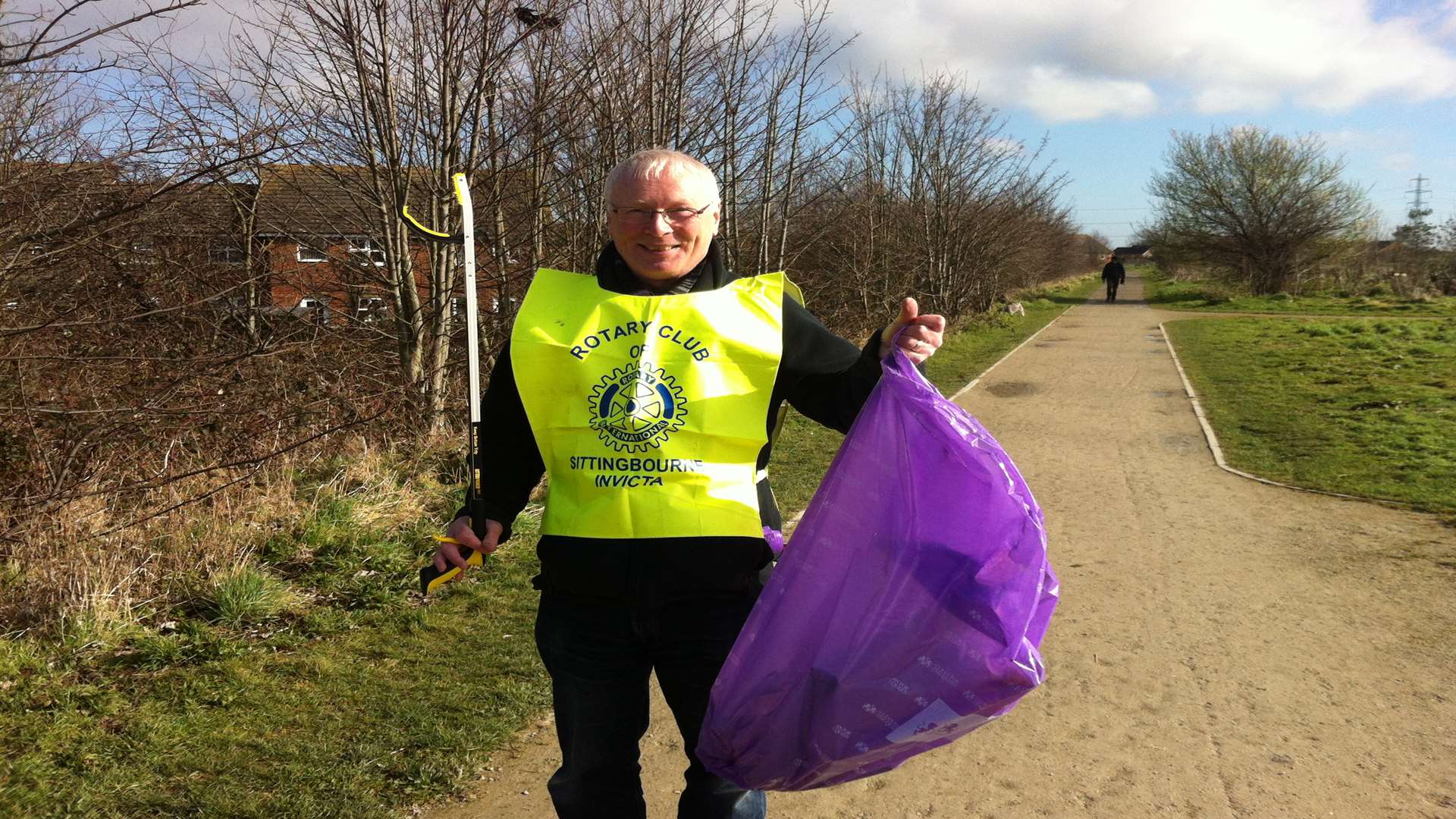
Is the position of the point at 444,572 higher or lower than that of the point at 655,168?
lower

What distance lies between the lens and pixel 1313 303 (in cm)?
3375

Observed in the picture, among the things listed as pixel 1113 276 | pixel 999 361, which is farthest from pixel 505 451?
pixel 1113 276

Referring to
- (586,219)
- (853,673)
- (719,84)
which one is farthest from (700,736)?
Result: (719,84)

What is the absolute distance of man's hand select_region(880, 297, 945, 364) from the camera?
7.48 feet

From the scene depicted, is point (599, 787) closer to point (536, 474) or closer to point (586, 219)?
point (536, 474)

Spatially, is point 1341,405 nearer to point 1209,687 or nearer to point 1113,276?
point 1209,687

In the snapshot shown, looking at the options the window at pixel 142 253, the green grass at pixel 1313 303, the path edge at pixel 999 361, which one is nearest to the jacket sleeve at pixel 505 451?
the window at pixel 142 253

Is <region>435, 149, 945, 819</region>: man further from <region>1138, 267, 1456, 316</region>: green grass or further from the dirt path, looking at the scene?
<region>1138, 267, 1456, 316</region>: green grass

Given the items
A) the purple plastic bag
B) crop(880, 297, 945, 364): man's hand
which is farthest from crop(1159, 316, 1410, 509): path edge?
the purple plastic bag

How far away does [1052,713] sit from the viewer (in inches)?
158

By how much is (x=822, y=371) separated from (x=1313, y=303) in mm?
36952

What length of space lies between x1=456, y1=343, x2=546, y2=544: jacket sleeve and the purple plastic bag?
65cm

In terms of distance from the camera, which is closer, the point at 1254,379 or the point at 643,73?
the point at 643,73

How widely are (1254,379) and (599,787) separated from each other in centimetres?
1507
